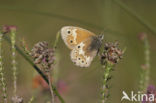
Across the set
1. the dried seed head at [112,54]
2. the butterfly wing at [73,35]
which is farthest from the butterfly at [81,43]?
the dried seed head at [112,54]

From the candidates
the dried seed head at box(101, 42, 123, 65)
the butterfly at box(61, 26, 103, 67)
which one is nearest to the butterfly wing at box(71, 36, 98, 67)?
the butterfly at box(61, 26, 103, 67)

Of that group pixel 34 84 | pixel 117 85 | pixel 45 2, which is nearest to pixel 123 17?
pixel 45 2

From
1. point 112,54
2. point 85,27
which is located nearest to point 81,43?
point 112,54

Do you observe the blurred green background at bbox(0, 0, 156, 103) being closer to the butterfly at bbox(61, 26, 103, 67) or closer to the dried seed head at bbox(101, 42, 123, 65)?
the butterfly at bbox(61, 26, 103, 67)

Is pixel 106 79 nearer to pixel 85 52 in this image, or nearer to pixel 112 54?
pixel 112 54

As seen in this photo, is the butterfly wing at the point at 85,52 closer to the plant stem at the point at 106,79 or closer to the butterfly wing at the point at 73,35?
the butterfly wing at the point at 73,35

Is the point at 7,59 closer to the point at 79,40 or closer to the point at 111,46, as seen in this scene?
the point at 79,40
